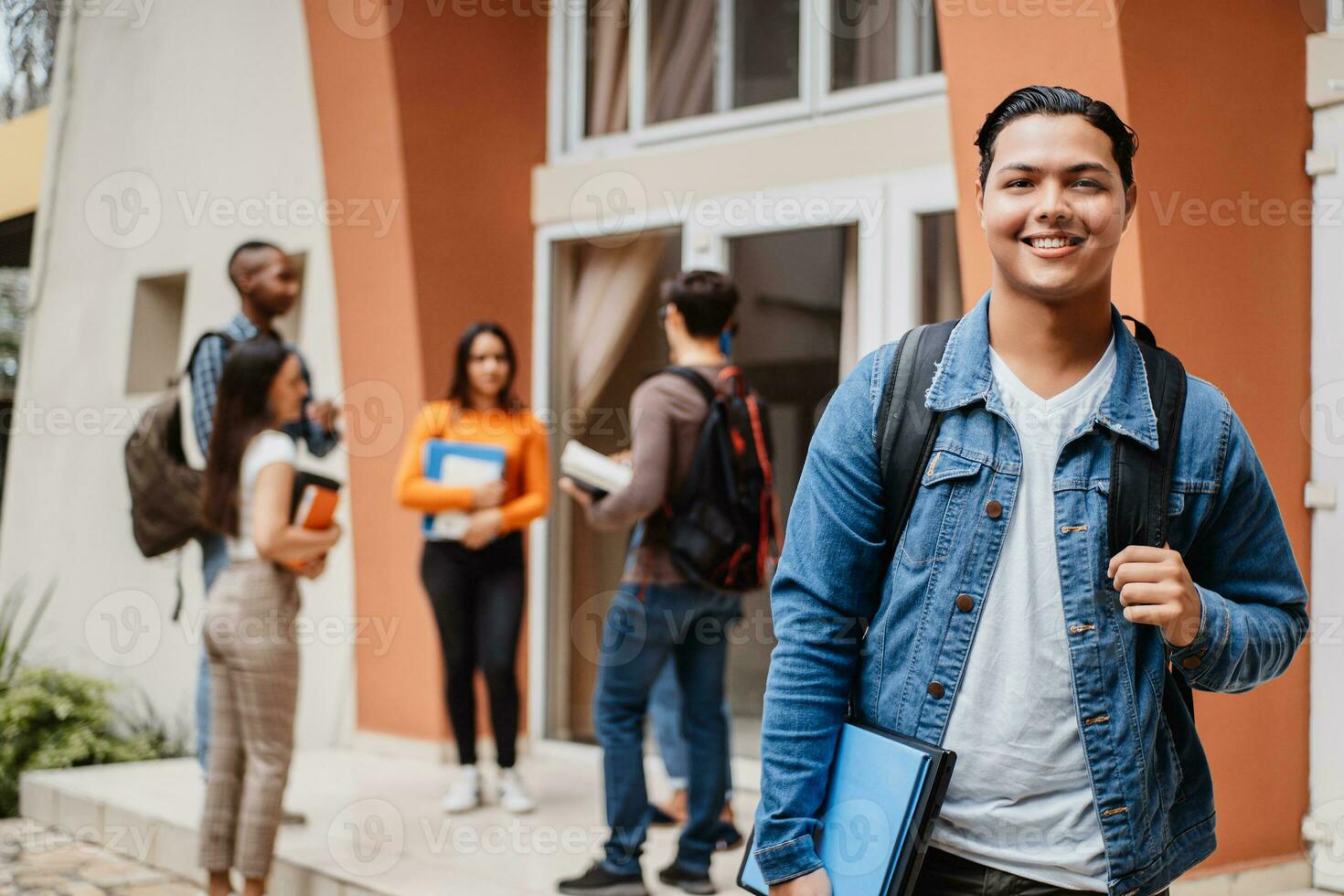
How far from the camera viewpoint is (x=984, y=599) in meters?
1.73

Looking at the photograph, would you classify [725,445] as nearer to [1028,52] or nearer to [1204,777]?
[1028,52]

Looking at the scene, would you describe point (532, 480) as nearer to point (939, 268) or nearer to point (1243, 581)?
point (939, 268)

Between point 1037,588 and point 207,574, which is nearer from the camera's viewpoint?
point 1037,588

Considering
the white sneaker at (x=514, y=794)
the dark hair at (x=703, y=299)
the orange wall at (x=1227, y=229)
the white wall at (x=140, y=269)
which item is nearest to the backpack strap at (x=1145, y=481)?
the orange wall at (x=1227, y=229)

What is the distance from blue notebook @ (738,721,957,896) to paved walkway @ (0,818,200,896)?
150 inches

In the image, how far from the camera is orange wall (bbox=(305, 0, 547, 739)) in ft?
20.6

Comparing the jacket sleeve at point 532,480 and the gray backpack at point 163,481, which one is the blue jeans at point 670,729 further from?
the gray backpack at point 163,481

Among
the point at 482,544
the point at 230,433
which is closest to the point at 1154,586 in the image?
the point at 230,433

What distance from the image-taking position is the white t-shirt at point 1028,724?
5.59 ft

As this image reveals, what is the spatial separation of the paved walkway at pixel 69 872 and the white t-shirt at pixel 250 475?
63.9 inches

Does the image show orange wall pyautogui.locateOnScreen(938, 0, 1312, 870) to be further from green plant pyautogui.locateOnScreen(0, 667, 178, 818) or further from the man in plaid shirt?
green plant pyautogui.locateOnScreen(0, 667, 178, 818)

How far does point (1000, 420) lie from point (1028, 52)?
2640 millimetres

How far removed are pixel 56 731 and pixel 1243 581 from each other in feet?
20.8

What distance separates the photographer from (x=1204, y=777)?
1.83 metres
